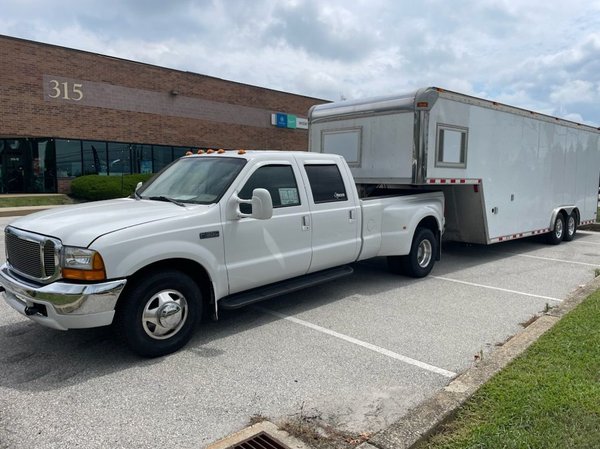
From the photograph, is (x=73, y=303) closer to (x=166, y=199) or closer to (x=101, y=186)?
(x=166, y=199)

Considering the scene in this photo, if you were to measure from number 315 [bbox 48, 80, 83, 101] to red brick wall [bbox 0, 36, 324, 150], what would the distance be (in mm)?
43

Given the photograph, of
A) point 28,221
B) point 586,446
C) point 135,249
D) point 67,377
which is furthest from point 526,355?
point 28,221

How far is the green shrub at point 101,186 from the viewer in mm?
20391

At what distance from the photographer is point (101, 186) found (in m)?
20.6

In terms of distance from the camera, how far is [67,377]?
4.09 meters

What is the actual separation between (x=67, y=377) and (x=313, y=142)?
Result: 21.1 feet

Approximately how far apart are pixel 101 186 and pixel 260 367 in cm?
1832

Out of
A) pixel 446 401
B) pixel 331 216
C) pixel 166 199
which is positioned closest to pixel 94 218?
pixel 166 199

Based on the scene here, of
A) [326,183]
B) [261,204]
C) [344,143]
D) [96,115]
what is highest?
[96,115]

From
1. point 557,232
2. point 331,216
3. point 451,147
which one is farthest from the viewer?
point 557,232

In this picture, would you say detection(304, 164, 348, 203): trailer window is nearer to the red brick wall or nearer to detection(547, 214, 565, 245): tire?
detection(547, 214, 565, 245): tire

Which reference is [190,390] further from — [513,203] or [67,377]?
[513,203]

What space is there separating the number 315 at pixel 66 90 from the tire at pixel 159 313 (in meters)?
20.4

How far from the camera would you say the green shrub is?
66.9 ft
